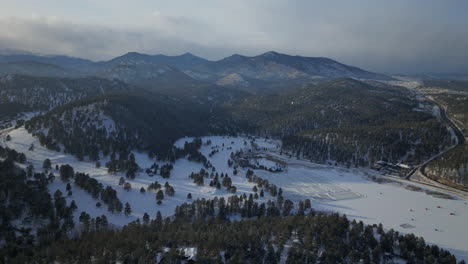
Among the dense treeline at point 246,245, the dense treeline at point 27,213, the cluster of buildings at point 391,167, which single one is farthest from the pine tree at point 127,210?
the cluster of buildings at point 391,167

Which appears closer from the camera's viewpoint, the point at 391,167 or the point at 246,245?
the point at 246,245

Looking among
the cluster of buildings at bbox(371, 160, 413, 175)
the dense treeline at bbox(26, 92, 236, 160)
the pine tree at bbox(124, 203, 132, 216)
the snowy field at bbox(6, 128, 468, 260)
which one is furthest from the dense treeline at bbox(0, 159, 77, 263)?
the cluster of buildings at bbox(371, 160, 413, 175)

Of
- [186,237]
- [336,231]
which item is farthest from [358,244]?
[186,237]

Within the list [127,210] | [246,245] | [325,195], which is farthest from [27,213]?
[325,195]

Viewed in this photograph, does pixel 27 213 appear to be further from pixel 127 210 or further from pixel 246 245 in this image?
pixel 246 245

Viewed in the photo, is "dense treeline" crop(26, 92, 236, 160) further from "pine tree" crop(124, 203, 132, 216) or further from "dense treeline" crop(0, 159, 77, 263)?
"pine tree" crop(124, 203, 132, 216)

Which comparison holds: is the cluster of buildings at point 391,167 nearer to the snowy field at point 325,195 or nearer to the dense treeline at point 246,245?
the snowy field at point 325,195

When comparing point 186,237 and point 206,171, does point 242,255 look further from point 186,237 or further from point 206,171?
point 206,171

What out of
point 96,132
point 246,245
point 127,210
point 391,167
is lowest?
point 127,210
